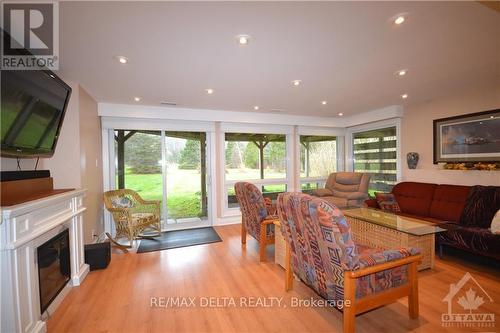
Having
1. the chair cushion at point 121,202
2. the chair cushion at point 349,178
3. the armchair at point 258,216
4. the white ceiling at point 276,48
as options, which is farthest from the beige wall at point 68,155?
the chair cushion at point 349,178

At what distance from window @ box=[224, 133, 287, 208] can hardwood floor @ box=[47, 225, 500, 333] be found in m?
2.16

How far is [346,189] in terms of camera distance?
16.5 feet

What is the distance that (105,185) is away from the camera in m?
4.14

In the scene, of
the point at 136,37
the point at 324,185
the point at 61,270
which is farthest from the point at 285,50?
the point at 324,185

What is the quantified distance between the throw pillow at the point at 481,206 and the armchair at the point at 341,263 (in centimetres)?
202

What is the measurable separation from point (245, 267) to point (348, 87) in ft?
9.44

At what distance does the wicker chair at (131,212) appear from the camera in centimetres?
340

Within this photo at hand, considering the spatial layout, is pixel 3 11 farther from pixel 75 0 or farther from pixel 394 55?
pixel 394 55

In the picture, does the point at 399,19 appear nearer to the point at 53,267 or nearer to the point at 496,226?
the point at 496,226

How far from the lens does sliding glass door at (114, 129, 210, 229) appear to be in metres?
4.33

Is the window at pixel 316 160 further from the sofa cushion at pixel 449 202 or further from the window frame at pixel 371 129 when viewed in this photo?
the sofa cushion at pixel 449 202

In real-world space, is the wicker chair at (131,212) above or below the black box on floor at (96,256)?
above

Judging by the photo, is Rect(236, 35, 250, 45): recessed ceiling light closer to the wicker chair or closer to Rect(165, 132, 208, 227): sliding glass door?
the wicker chair

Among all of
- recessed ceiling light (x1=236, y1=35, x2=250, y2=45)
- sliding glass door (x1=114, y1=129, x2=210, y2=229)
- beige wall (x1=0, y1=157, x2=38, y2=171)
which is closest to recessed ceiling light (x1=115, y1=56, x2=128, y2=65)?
recessed ceiling light (x1=236, y1=35, x2=250, y2=45)
